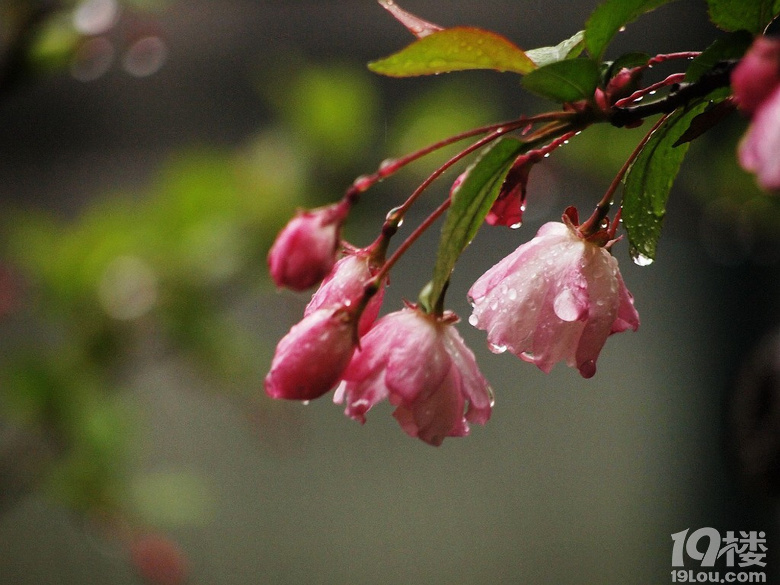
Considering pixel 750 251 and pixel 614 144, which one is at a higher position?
pixel 614 144

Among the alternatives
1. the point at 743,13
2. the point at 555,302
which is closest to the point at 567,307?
the point at 555,302

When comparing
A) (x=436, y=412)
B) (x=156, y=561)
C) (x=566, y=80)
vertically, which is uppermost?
(x=566, y=80)

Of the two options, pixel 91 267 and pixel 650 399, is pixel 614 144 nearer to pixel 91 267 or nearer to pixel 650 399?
pixel 91 267

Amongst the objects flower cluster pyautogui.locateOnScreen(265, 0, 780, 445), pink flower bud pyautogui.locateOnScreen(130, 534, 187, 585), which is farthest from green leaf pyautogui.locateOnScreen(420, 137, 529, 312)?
pink flower bud pyautogui.locateOnScreen(130, 534, 187, 585)

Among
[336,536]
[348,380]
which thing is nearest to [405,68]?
[348,380]

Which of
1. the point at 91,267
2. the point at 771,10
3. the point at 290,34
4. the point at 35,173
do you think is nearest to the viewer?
the point at 771,10

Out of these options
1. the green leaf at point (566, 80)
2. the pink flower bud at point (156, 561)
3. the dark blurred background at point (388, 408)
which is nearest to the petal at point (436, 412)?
the green leaf at point (566, 80)

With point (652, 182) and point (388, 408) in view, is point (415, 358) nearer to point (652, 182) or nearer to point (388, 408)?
point (652, 182)
